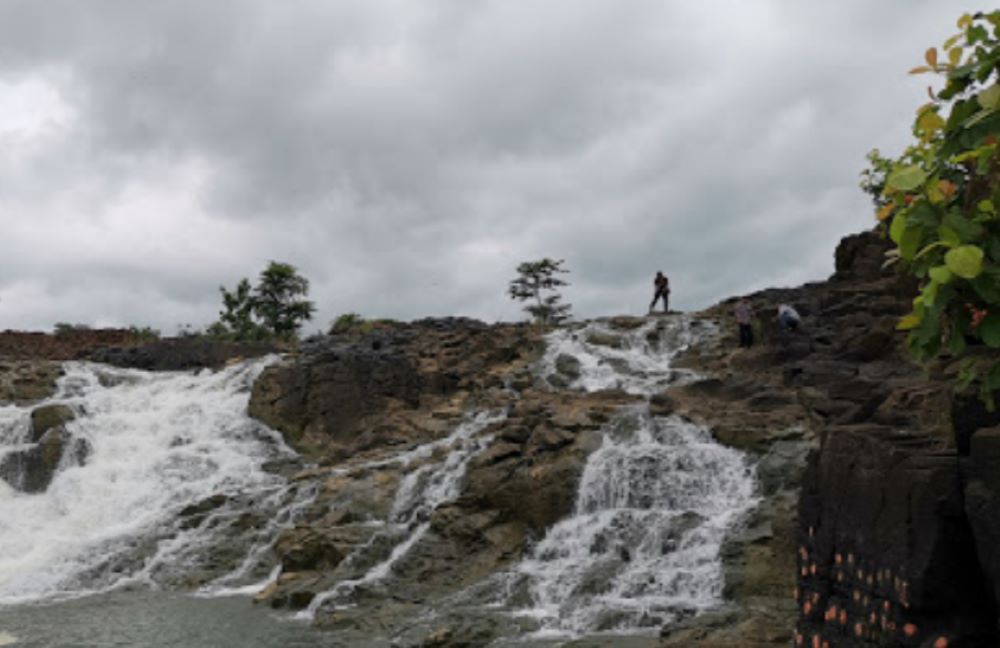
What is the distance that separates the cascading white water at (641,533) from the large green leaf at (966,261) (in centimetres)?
922

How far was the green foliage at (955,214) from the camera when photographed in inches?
121

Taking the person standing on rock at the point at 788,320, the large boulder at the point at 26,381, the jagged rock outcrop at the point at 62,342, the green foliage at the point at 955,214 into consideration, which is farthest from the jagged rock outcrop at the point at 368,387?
the green foliage at the point at 955,214

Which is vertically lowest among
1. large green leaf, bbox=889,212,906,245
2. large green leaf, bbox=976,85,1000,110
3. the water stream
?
the water stream

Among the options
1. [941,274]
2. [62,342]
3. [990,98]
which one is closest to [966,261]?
[941,274]

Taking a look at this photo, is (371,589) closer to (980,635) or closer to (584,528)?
(584,528)

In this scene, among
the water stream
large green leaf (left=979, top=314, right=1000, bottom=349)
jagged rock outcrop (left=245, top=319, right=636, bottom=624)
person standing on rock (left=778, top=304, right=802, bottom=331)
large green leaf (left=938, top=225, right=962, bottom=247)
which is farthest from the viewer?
person standing on rock (left=778, top=304, right=802, bottom=331)

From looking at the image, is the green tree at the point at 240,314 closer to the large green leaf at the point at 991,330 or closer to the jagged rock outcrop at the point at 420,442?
the jagged rock outcrop at the point at 420,442

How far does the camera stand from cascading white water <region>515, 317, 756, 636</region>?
11.9 meters

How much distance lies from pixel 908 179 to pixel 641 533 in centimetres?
1164

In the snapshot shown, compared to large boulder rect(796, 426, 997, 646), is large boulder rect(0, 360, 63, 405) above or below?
above

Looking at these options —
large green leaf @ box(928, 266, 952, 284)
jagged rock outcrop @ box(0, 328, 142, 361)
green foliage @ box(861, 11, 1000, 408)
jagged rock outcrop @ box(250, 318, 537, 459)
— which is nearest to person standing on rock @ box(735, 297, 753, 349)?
jagged rock outcrop @ box(250, 318, 537, 459)

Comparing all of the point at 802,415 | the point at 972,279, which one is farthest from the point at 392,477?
the point at 972,279

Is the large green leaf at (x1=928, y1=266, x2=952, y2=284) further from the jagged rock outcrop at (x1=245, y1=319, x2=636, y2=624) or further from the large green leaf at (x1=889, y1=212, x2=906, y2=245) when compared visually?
the jagged rock outcrop at (x1=245, y1=319, x2=636, y2=624)

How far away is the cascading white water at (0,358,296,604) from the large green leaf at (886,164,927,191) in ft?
53.9
